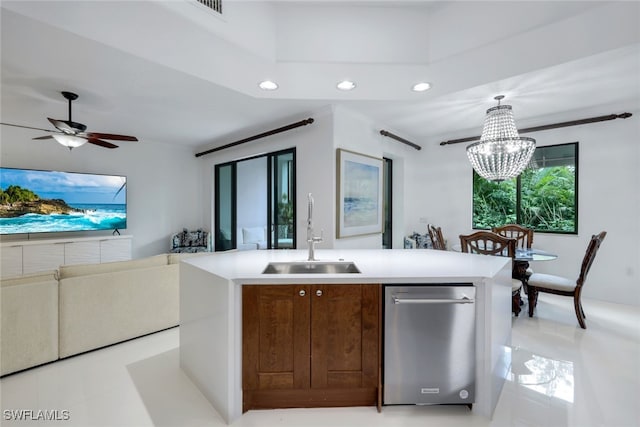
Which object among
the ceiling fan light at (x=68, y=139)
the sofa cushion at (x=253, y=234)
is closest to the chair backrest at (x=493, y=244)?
the sofa cushion at (x=253, y=234)

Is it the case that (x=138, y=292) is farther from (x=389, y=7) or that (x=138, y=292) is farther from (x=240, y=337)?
(x=389, y=7)

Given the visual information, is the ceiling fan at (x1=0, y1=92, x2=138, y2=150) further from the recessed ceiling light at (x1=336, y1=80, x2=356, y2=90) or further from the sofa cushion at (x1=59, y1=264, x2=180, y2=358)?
the recessed ceiling light at (x1=336, y1=80, x2=356, y2=90)

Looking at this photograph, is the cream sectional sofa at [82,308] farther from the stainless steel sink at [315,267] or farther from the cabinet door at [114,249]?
the cabinet door at [114,249]

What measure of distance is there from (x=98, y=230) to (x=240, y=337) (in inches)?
176

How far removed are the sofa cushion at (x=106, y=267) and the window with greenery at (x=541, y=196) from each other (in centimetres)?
477

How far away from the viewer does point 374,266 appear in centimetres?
204

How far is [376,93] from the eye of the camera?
9.91 ft

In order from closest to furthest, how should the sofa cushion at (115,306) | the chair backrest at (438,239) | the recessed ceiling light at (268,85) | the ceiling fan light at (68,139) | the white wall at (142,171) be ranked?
the sofa cushion at (115,306), the recessed ceiling light at (268,85), the ceiling fan light at (68,139), the chair backrest at (438,239), the white wall at (142,171)

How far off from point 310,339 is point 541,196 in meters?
4.36

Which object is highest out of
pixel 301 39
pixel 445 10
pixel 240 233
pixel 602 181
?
pixel 445 10

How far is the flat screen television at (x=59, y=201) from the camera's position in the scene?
13.2ft

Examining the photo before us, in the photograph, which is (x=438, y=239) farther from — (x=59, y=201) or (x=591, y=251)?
(x=59, y=201)

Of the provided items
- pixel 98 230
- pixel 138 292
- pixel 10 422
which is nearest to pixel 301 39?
pixel 138 292

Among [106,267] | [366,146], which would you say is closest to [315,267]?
[106,267]
